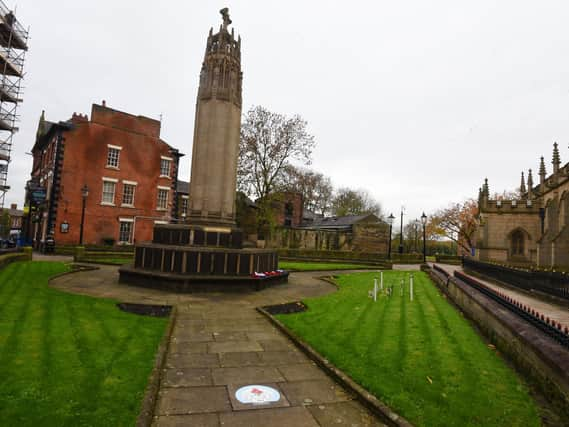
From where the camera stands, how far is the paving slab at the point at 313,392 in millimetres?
4438

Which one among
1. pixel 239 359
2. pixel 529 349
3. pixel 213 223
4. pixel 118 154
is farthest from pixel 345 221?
pixel 239 359

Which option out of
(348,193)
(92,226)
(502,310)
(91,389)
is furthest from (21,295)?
(348,193)

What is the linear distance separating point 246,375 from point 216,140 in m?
11.9

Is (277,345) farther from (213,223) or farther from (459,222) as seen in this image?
(459,222)

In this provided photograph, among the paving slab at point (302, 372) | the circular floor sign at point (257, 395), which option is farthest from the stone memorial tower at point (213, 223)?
the circular floor sign at point (257, 395)

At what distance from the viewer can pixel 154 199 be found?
36406 mm

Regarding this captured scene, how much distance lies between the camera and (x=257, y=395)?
4.48 m

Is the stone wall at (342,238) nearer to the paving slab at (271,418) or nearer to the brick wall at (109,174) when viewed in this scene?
the brick wall at (109,174)

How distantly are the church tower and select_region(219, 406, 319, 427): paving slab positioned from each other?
11.1m

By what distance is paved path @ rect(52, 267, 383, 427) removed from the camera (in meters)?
3.94

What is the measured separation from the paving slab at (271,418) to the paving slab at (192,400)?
0.24 m

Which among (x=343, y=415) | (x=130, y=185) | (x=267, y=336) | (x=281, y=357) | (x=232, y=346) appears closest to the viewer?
(x=343, y=415)

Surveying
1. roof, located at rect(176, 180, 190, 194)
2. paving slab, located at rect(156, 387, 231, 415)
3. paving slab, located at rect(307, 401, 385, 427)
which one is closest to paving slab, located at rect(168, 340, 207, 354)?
paving slab, located at rect(156, 387, 231, 415)

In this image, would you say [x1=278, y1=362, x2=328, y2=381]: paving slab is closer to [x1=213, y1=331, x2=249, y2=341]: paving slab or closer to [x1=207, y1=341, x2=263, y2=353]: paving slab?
[x1=207, y1=341, x2=263, y2=353]: paving slab
